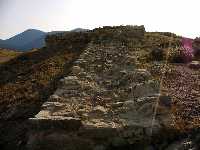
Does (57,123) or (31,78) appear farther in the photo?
(31,78)

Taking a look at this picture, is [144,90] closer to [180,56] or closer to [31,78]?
[180,56]

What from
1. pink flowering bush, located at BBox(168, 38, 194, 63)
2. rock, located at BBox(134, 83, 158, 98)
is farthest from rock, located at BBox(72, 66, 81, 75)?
pink flowering bush, located at BBox(168, 38, 194, 63)

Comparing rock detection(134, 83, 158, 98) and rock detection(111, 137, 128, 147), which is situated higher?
rock detection(134, 83, 158, 98)

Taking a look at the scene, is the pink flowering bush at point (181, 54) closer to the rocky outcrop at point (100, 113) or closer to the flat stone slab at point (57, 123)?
the rocky outcrop at point (100, 113)

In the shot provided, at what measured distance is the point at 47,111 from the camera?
22594 mm

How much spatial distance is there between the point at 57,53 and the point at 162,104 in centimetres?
1542

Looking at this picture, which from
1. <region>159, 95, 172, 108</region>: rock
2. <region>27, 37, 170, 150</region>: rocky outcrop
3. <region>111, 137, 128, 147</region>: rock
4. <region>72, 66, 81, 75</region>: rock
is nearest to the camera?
<region>111, 137, 128, 147</region>: rock

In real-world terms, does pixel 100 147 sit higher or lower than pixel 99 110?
lower

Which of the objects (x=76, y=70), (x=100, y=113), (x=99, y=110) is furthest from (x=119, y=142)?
(x=76, y=70)

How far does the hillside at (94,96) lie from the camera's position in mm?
20500

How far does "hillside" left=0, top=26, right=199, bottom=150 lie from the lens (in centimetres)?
2050

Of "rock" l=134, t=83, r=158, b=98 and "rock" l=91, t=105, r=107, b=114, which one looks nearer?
"rock" l=91, t=105, r=107, b=114

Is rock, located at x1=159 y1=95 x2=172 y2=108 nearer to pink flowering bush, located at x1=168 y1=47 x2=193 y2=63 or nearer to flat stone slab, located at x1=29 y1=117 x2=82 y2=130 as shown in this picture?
flat stone slab, located at x1=29 y1=117 x2=82 y2=130

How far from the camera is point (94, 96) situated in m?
24.6
